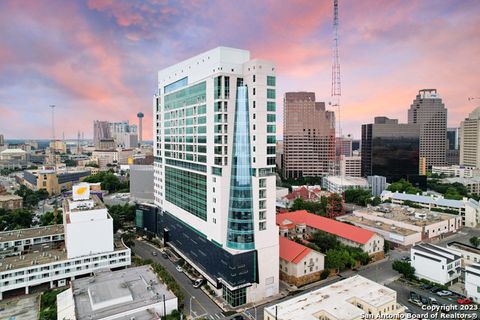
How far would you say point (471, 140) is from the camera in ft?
427

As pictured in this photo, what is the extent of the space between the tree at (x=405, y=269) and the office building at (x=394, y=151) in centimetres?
7867

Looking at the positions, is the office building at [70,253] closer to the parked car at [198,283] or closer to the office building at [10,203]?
the parked car at [198,283]

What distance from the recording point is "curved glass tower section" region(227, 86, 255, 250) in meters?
33.0

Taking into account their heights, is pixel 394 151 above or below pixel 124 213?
above

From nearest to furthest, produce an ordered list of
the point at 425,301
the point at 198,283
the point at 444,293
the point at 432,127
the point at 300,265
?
the point at 425,301 → the point at 444,293 → the point at 198,283 → the point at 300,265 → the point at 432,127

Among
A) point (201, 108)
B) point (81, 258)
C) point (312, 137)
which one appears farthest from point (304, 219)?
point (312, 137)

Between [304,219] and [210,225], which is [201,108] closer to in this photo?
[210,225]

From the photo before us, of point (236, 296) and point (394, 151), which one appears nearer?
point (236, 296)

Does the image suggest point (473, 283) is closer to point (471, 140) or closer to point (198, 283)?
point (198, 283)

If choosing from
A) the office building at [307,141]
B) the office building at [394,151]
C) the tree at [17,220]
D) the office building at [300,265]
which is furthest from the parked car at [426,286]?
the office building at [307,141]

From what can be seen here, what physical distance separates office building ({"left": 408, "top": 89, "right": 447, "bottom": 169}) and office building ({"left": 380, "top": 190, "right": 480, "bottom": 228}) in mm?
87142

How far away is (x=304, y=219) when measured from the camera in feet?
193

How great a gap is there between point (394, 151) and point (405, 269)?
277 ft

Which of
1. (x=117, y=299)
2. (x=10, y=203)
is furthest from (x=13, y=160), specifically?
(x=117, y=299)
